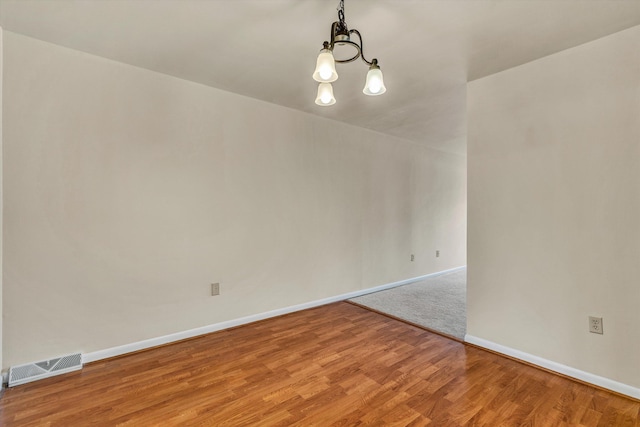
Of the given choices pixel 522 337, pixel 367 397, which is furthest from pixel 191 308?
pixel 522 337

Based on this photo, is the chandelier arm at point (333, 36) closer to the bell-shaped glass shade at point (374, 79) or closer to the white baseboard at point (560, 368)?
the bell-shaped glass shade at point (374, 79)

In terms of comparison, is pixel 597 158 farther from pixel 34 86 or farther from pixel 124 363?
pixel 34 86


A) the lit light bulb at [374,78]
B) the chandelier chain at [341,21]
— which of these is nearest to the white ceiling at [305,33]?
the chandelier chain at [341,21]

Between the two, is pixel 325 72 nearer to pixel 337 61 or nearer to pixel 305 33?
pixel 337 61

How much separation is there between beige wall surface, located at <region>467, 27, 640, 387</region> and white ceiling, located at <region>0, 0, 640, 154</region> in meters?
0.24

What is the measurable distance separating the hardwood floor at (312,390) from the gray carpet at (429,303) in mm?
485

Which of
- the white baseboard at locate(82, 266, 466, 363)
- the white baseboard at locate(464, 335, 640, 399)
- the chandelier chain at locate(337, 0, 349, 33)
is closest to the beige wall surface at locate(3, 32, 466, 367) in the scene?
the white baseboard at locate(82, 266, 466, 363)

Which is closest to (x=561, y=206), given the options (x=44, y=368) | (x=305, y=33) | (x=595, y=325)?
(x=595, y=325)

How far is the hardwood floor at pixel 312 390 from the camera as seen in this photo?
66.8 inches

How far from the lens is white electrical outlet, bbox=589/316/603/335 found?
2029 mm

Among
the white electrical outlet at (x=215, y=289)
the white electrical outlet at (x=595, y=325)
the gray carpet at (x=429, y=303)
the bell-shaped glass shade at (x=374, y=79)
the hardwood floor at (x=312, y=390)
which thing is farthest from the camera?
the gray carpet at (x=429, y=303)

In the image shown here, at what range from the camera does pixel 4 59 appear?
6.50 feet

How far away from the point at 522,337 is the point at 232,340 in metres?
2.42

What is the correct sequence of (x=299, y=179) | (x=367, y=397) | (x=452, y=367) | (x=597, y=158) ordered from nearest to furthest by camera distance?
(x=367, y=397) < (x=597, y=158) < (x=452, y=367) < (x=299, y=179)
